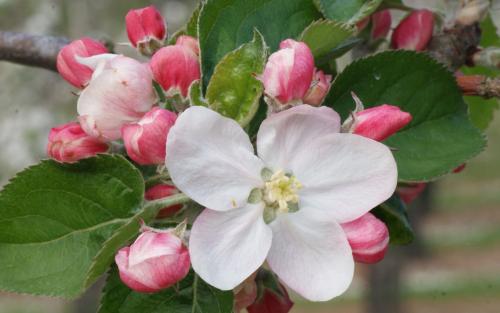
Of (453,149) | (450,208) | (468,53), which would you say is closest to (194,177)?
(453,149)

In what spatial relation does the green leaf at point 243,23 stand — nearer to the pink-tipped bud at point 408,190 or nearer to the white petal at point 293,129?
the white petal at point 293,129

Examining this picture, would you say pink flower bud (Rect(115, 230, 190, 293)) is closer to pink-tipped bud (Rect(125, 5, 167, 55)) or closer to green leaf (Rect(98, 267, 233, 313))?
green leaf (Rect(98, 267, 233, 313))

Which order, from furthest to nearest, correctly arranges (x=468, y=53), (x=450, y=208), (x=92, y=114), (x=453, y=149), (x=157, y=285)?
(x=450, y=208), (x=468, y=53), (x=453, y=149), (x=92, y=114), (x=157, y=285)

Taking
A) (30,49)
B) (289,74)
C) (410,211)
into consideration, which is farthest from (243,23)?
(410,211)

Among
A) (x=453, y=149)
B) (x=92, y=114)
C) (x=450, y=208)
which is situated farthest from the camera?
(x=450, y=208)

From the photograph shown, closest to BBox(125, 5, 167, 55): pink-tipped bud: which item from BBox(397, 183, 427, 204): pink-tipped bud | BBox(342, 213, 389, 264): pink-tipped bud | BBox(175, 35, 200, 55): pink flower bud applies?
BBox(175, 35, 200, 55): pink flower bud

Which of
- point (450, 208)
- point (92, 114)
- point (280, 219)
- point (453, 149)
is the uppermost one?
point (92, 114)

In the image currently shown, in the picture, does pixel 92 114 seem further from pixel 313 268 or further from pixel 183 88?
pixel 313 268
